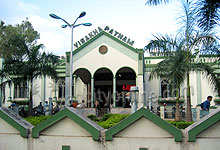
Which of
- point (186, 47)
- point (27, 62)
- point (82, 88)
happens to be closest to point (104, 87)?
point (82, 88)

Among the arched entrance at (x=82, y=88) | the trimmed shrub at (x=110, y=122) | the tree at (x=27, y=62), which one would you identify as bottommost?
the trimmed shrub at (x=110, y=122)

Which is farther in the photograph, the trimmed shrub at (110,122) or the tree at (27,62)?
the tree at (27,62)

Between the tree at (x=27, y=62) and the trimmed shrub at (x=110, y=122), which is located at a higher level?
the tree at (x=27, y=62)

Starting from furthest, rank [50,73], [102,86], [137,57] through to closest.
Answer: [102,86]
[137,57]
[50,73]

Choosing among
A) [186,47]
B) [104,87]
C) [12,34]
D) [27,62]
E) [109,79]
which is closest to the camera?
[186,47]

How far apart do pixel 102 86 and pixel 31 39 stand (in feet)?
59.3

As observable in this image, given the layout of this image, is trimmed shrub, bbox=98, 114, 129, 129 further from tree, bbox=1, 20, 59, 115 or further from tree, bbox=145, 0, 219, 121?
tree, bbox=1, 20, 59, 115

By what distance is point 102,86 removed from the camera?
1033 inches

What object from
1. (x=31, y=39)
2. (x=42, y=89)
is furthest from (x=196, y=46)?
(x=31, y=39)

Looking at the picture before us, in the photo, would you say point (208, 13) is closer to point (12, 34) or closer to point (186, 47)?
point (186, 47)

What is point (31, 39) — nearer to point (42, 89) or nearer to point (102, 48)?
point (42, 89)

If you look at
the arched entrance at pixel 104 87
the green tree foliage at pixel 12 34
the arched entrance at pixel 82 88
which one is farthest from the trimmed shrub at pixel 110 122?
the green tree foliage at pixel 12 34

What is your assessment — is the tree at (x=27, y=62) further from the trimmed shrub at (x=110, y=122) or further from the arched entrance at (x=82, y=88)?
the arched entrance at (x=82, y=88)

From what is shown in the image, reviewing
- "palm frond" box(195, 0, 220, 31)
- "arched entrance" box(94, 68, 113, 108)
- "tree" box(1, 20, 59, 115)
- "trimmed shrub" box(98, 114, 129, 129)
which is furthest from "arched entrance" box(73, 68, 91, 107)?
"palm frond" box(195, 0, 220, 31)
